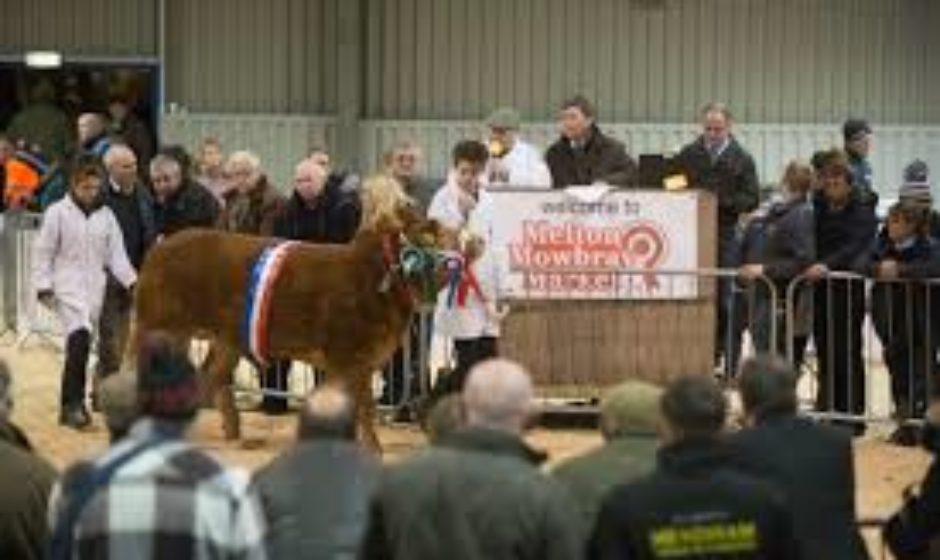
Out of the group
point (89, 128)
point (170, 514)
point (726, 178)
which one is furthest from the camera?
point (89, 128)

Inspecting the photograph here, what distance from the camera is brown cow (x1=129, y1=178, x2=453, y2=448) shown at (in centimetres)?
1229

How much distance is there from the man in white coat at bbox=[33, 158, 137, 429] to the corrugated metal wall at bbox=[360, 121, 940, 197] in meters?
11.0

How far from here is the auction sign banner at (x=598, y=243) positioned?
1364 cm

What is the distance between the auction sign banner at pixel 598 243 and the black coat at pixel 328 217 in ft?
3.18

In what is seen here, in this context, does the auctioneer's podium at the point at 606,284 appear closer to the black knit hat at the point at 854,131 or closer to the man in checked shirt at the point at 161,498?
the black knit hat at the point at 854,131

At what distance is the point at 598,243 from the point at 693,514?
7666 millimetres

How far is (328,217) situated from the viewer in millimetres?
13906

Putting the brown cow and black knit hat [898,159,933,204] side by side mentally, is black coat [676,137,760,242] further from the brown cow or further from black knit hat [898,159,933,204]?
the brown cow

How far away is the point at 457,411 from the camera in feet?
21.7

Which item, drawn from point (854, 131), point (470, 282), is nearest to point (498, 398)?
point (470, 282)

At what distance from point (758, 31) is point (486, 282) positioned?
12.9 meters

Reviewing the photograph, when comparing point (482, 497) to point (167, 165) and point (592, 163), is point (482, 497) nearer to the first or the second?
point (592, 163)

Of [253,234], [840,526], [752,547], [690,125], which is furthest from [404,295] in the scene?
[690,125]

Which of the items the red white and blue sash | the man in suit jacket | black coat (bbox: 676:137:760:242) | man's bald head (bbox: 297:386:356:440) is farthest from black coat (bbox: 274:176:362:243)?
man's bald head (bbox: 297:386:356:440)
